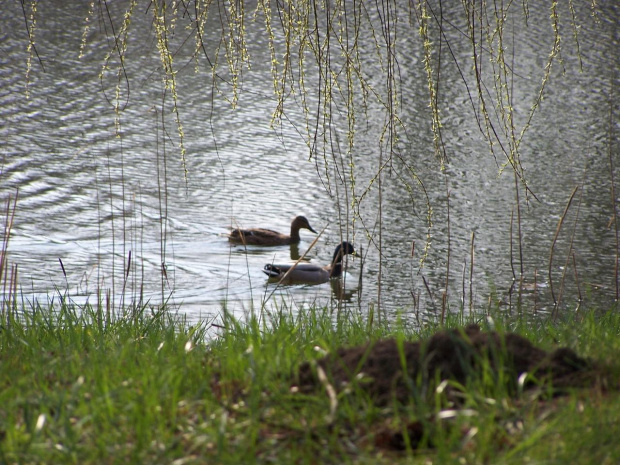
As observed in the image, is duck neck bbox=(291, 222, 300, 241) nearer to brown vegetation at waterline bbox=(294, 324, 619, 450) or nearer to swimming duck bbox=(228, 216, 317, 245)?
swimming duck bbox=(228, 216, 317, 245)

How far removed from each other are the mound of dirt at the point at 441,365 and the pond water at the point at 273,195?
2.37 metres

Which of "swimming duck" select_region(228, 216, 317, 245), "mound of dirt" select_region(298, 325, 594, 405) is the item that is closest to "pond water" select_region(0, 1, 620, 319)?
"swimming duck" select_region(228, 216, 317, 245)

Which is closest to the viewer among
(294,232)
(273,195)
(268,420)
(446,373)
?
(268,420)

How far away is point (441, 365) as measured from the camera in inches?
108

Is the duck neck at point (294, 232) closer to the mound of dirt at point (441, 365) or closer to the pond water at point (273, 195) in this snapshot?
the pond water at point (273, 195)

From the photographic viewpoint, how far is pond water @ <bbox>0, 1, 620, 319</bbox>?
8.41 metres

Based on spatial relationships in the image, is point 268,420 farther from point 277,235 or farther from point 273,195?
point 273,195

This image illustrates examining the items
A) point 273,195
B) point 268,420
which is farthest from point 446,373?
point 273,195

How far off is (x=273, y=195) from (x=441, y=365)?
9429mm

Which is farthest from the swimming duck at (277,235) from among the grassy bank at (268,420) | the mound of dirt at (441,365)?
the mound of dirt at (441,365)

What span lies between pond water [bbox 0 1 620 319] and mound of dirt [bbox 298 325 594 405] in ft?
7.78

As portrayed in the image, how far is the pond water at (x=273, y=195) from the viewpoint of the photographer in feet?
27.6

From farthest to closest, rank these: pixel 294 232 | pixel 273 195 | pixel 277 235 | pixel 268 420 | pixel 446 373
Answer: pixel 273 195 → pixel 294 232 → pixel 277 235 → pixel 446 373 → pixel 268 420

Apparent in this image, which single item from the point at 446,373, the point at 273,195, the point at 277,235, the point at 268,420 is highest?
the point at 273,195
